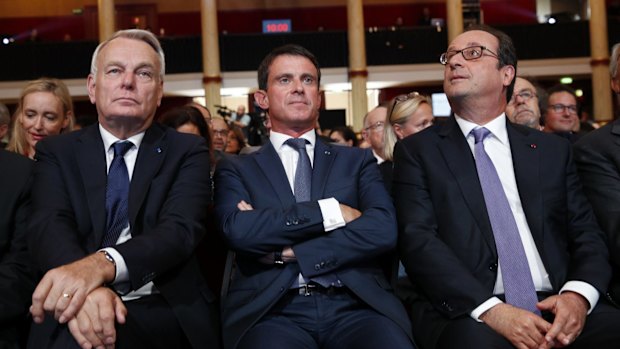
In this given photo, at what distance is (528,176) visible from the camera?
8.79 ft

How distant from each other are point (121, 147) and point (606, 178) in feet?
5.74

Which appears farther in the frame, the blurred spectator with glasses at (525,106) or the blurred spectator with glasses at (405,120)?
the blurred spectator with glasses at (525,106)

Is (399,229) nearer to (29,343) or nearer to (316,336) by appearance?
(316,336)

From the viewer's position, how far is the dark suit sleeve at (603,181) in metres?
2.70

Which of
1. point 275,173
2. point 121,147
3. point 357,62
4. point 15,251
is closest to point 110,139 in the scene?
point 121,147

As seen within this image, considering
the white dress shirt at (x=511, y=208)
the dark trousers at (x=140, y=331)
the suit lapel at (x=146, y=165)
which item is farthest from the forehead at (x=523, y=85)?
the dark trousers at (x=140, y=331)

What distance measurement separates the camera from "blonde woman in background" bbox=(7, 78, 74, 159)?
12.7ft

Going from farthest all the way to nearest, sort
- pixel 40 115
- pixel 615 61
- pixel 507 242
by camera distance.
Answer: pixel 40 115 → pixel 615 61 → pixel 507 242

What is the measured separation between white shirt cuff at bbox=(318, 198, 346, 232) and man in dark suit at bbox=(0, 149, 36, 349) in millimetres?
992

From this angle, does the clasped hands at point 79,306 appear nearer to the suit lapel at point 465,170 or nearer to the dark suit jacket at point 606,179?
the suit lapel at point 465,170

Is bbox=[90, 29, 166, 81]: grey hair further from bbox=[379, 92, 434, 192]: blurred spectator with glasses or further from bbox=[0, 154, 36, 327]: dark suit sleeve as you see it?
bbox=[379, 92, 434, 192]: blurred spectator with glasses

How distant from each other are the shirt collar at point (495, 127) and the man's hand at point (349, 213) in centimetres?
55

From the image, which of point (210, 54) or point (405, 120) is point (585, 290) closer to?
point (405, 120)

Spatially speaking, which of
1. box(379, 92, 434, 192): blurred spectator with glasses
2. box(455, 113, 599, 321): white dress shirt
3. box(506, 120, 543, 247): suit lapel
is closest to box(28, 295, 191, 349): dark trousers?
box(455, 113, 599, 321): white dress shirt
